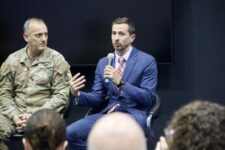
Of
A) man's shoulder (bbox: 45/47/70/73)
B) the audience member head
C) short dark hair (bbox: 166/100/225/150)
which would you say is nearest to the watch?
man's shoulder (bbox: 45/47/70/73)

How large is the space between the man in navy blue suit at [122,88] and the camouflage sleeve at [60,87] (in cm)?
10

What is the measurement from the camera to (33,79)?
3.91 meters

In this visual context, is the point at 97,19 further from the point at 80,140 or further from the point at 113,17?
the point at 80,140

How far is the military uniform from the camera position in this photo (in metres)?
3.88

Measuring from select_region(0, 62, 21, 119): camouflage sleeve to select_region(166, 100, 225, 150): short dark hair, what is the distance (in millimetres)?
2410

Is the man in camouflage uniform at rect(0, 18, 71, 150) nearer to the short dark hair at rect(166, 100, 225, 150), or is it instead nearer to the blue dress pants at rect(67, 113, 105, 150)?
the blue dress pants at rect(67, 113, 105, 150)

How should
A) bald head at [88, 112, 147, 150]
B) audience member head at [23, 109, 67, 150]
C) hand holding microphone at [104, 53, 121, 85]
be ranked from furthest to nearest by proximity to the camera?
hand holding microphone at [104, 53, 121, 85]
audience member head at [23, 109, 67, 150]
bald head at [88, 112, 147, 150]

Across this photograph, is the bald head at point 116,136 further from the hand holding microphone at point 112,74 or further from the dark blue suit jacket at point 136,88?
the dark blue suit jacket at point 136,88

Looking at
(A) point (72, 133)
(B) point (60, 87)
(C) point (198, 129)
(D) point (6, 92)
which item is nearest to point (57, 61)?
(B) point (60, 87)

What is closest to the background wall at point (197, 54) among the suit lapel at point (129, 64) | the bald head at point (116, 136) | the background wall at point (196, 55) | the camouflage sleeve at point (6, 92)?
the background wall at point (196, 55)

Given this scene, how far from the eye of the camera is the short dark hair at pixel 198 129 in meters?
1.57

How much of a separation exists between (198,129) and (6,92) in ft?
8.56

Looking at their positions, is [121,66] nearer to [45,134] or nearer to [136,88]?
[136,88]

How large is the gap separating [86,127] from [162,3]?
1.55 metres
